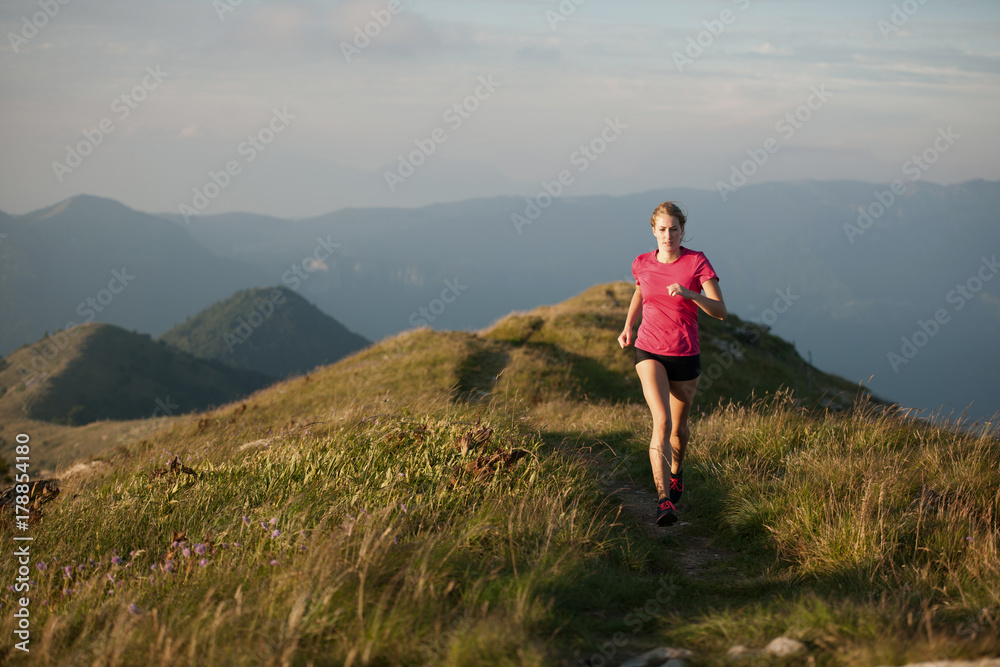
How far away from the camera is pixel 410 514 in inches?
163

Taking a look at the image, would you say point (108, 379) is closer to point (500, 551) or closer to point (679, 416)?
point (679, 416)

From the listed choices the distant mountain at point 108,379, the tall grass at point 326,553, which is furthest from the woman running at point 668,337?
the distant mountain at point 108,379

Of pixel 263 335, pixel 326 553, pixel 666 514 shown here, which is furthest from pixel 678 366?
pixel 263 335

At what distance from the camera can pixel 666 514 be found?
203 inches

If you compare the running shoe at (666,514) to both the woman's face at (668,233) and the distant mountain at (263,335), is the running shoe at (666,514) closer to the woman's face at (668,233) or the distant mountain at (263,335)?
the woman's face at (668,233)

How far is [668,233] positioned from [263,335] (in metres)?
193

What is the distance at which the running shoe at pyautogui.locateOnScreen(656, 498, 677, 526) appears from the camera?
16.9ft

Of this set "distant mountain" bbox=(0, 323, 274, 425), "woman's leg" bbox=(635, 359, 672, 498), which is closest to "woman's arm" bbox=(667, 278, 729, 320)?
"woman's leg" bbox=(635, 359, 672, 498)

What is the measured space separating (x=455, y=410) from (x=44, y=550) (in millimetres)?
3630

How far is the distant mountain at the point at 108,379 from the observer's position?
10975 centimetres

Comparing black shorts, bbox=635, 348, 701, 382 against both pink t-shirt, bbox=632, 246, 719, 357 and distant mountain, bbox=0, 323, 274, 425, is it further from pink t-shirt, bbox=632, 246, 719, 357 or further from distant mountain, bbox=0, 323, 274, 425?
distant mountain, bbox=0, 323, 274, 425

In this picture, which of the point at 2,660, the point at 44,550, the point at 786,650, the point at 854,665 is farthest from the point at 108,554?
the point at 854,665

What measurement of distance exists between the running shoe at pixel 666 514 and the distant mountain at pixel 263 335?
17551cm

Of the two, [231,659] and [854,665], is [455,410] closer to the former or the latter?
[231,659]
